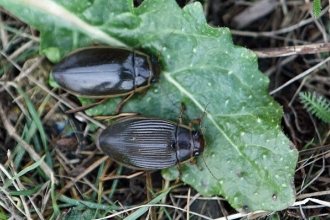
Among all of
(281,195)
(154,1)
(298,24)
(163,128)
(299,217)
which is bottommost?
(299,217)

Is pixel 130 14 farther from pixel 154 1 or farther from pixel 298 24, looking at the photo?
pixel 298 24

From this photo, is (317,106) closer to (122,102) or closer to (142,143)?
(142,143)

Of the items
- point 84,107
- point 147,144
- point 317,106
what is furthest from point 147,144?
point 317,106

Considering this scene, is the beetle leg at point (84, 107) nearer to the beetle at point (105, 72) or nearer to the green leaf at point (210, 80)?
the beetle at point (105, 72)

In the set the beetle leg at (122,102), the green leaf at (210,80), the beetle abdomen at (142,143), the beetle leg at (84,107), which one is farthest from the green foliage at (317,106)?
the beetle leg at (84,107)

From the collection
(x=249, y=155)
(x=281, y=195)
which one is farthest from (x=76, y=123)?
(x=281, y=195)

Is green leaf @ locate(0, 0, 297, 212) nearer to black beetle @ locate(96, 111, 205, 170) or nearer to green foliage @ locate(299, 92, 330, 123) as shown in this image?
black beetle @ locate(96, 111, 205, 170)
